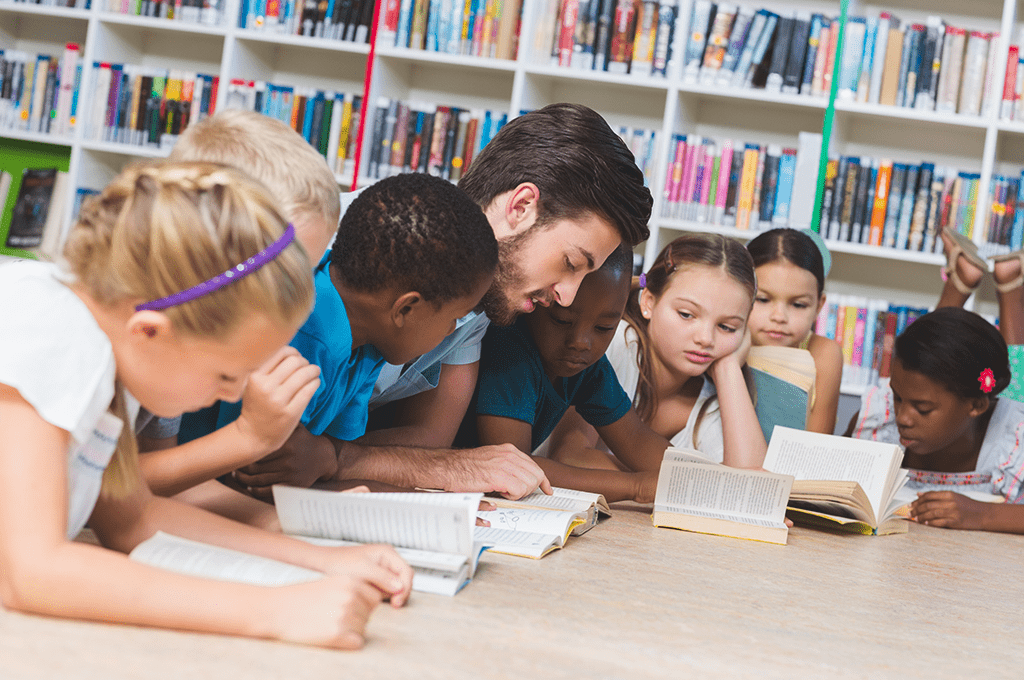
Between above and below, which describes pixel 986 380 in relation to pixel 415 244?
below

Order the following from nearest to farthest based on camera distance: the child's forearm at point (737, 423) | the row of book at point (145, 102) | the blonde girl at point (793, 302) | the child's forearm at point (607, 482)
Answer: the child's forearm at point (607, 482)
the child's forearm at point (737, 423)
the blonde girl at point (793, 302)
the row of book at point (145, 102)

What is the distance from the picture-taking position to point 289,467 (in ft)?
3.93

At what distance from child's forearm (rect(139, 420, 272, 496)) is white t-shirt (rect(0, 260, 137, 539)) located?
0.19 meters

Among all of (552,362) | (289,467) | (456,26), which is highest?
(456,26)

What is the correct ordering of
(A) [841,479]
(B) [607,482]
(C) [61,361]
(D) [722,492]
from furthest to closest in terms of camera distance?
1. (A) [841,479]
2. (B) [607,482]
3. (D) [722,492]
4. (C) [61,361]

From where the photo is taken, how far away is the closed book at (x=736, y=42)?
123 inches

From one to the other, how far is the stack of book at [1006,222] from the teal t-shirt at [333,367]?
2.53 m

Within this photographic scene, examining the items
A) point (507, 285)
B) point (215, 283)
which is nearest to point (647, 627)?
point (215, 283)

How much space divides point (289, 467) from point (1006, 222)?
9.12 feet

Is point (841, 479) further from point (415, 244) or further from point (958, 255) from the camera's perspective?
point (958, 255)

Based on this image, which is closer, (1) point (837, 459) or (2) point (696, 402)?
(1) point (837, 459)

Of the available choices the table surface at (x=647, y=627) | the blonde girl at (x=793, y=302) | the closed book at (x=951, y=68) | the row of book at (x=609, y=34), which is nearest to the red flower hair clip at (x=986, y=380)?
the blonde girl at (x=793, y=302)

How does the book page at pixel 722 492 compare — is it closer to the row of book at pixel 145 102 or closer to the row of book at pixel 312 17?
the row of book at pixel 312 17

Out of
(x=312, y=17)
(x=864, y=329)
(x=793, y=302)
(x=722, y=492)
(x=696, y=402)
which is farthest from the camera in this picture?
(x=312, y=17)
